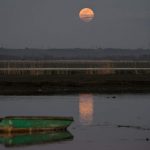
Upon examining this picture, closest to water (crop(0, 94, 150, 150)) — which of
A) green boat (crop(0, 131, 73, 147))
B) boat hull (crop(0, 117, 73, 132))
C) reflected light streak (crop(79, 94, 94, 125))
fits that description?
reflected light streak (crop(79, 94, 94, 125))

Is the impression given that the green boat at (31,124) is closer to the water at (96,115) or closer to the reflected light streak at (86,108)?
the water at (96,115)

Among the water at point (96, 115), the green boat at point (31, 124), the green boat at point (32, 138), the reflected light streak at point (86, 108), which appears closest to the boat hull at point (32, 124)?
the green boat at point (31, 124)

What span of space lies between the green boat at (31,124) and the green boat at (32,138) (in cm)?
34

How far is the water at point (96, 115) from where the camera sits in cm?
3030

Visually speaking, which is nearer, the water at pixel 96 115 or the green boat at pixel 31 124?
the water at pixel 96 115

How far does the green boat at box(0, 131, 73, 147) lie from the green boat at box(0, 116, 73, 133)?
1.12 feet

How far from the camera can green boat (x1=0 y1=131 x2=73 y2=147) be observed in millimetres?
30797

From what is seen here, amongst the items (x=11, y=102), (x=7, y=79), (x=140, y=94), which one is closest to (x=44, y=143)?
(x=11, y=102)

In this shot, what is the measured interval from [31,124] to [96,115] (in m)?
9.12

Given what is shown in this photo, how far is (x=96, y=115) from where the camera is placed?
135 feet

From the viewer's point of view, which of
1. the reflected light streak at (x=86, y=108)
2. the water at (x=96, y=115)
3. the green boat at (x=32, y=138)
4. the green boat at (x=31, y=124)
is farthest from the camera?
the reflected light streak at (x=86, y=108)

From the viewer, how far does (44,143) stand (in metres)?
30.6

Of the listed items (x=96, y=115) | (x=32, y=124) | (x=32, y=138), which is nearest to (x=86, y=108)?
(x=96, y=115)

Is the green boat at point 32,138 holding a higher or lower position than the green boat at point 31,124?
lower
